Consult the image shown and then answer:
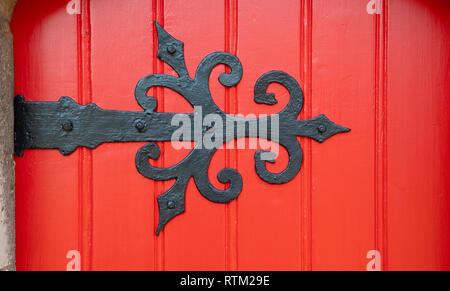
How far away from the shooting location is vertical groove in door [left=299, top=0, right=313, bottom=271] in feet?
2.34

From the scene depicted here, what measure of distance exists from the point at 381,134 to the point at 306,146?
0.19m

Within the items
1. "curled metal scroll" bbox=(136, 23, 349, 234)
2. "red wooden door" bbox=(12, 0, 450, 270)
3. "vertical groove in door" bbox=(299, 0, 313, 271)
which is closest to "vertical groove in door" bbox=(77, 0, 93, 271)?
"red wooden door" bbox=(12, 0, 450, 270)

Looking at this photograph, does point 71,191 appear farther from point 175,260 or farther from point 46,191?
point 175,260

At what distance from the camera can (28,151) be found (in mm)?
665

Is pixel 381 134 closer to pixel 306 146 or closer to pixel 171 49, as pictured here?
pixel 306 146

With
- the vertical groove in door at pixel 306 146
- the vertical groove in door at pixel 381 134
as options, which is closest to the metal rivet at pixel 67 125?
the vertical groove in door at pixel 306 146

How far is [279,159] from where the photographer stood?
0.72m

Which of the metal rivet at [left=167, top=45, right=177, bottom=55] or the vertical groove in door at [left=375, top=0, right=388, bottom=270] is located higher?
the metal rivet at [left=167, top=45, right=177, bottom=55]

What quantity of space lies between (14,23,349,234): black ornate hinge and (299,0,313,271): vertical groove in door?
0.02 metres

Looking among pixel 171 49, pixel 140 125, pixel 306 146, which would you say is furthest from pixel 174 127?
pixel 306 146

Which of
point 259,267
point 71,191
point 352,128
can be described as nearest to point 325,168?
point 352,128

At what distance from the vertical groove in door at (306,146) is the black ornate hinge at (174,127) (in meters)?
0.02

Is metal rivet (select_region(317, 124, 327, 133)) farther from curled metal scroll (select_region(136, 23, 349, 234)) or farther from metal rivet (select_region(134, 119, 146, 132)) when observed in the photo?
metal rivet (select_region(134, 119, 146, 132))
